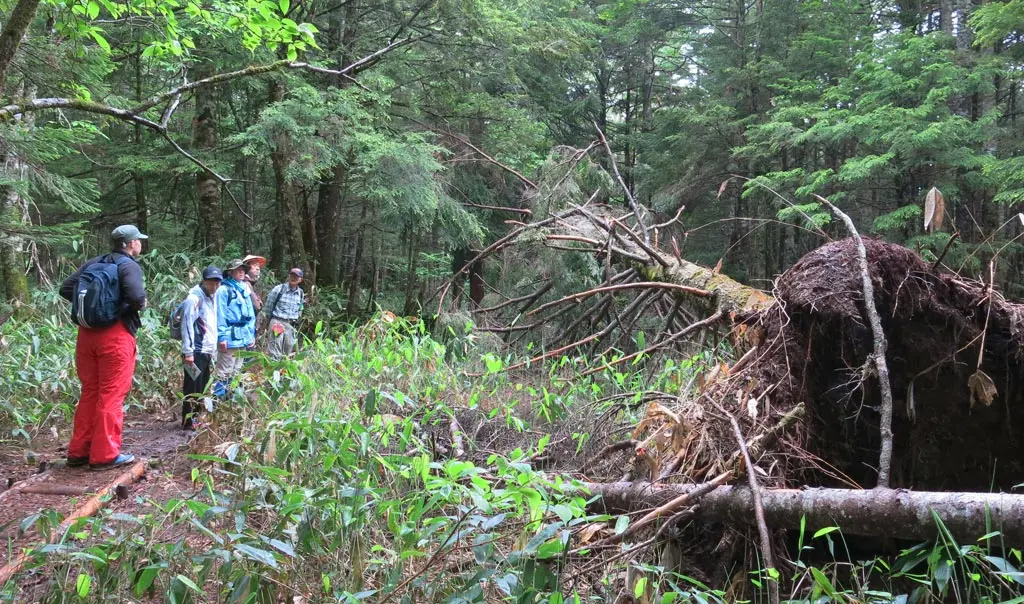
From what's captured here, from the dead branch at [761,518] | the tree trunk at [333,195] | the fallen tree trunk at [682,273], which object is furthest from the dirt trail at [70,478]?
the tree trunk at [333,195]

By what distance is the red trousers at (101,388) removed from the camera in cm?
523

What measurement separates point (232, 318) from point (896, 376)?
21.4 feet

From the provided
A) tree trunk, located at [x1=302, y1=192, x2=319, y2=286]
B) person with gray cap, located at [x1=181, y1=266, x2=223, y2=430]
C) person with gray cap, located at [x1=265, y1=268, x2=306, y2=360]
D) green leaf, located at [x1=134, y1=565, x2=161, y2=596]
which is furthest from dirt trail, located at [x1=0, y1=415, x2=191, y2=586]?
tree trunk, located at [x1=302, y1=192, x2=319, y2=286]

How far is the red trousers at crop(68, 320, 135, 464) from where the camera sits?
5234 mm

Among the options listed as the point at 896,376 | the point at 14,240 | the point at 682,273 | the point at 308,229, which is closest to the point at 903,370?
the point at 896,376

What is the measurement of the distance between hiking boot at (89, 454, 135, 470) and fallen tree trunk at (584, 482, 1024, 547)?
14.2 feet

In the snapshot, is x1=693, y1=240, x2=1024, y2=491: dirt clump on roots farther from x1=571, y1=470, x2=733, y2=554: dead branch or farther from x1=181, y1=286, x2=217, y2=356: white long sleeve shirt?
x1=181, y1=286, x2=217, y2=356: white long sleeve shirt

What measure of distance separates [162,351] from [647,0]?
1660 centimetres

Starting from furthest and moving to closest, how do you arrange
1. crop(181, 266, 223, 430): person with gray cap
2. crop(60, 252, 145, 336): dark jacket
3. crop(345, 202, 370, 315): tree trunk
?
crop(345, 202, 370, 315): tree trunk, crop(181, 266, 223, 430): person with gray cap, crop(60, 252, 145, 336): dark jacket

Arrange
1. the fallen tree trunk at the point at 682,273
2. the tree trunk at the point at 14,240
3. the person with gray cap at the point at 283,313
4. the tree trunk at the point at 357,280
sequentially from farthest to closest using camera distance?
the tree trunk at the point at 357,280 → the person with gray cap at the point at 283,313 → the tree trunk at the point at 14,240 → the fallen tree trunk at the point at 682,273

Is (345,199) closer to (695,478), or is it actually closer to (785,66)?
(785,66)

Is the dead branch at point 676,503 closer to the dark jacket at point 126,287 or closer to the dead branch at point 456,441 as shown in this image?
the dead branch at point 456,441

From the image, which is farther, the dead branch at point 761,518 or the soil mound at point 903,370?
the soil mound at point 903,370

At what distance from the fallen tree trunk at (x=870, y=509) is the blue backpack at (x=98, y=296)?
433cm
